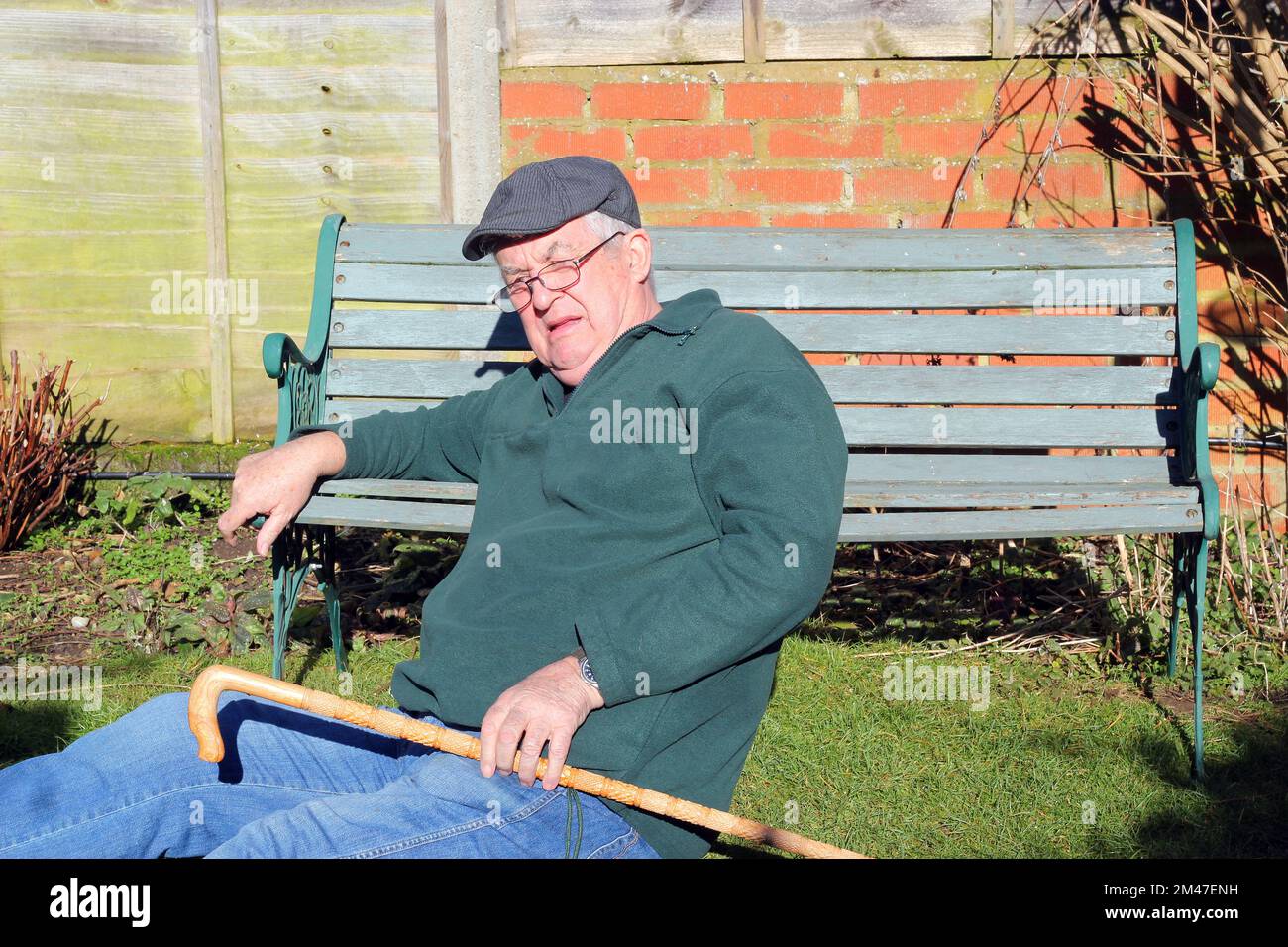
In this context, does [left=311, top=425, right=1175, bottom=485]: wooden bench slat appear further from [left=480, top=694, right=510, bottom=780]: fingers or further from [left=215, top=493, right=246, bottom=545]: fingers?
[left=480, top=694, right=510, bottom=780]: fingers

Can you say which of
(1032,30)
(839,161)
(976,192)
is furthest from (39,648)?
Answer: (1032,30)

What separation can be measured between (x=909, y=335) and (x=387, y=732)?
263cm

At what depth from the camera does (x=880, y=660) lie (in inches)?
171

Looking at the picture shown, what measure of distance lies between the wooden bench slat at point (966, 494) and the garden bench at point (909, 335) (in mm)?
80

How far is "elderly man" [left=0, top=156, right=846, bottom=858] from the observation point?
6.53 ft

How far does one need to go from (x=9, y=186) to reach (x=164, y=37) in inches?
37.6

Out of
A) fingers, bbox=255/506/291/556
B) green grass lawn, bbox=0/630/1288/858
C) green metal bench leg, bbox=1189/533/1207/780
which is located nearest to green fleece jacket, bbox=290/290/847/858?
fingers, bbox=255/506/291/556

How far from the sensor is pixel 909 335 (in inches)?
164

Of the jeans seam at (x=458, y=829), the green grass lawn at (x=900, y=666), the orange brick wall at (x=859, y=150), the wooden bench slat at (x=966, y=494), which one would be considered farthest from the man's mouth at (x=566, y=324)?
the orange brick wall at (x=859, y=150)

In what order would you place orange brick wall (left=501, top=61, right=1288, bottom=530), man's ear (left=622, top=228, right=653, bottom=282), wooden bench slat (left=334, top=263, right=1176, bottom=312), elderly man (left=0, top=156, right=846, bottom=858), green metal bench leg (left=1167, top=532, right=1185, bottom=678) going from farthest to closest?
orange brick wall (left=501, top=61, right=1288, bottom=530), wooden bench slat (left=334, top=263, right=1176, bottom=312), green metal bench leg (left=1167, top=532, right=1185, bottom=678), man's ear (left=622, top=228, right=653, bottom=282), elderly man (left=0, top=156, right=846, bottom=858)

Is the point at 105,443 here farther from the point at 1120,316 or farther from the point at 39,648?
the point at 1120,316

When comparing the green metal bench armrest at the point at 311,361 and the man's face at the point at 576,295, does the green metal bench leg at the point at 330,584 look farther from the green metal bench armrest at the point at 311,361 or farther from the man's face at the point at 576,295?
the man's face at the point at 576,295

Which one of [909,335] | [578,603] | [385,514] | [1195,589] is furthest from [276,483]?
[1195,589]
